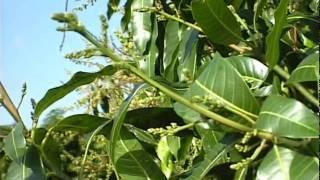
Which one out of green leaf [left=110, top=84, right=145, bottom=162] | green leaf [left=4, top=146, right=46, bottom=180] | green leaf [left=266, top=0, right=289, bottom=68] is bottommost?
green leaf [left=4, top=146, right=46, bottom=180]

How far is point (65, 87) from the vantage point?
0.92m

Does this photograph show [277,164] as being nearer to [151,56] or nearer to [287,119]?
[287,119]

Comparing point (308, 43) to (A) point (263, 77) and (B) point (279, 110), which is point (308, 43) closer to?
(A) point (263, 77)

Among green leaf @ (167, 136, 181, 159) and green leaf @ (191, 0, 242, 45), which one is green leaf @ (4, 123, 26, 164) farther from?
green leaf @ (191, 0, 242, 45)

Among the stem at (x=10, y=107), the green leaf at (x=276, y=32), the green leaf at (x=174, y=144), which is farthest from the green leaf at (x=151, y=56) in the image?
the green leaf at (x=276, y=32)

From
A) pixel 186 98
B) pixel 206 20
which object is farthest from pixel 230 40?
pixel 186 98

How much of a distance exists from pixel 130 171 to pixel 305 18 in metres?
0.35

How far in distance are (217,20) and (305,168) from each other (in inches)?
10.9

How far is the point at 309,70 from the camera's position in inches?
31.5

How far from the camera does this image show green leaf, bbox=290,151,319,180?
2.47 ft

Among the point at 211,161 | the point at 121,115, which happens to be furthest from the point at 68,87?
the point at 211,161

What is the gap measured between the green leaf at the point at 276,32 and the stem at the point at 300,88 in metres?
0.02

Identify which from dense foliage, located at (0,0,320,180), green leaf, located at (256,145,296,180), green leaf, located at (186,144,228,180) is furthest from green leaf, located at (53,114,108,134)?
green leaf, located at (256,145,296,180)

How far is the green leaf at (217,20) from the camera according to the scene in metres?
0.93
